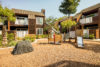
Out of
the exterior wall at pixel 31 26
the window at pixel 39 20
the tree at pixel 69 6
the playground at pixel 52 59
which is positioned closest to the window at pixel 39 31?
the exterior wall at pixel 31 26

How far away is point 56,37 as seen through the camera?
30.8 ft

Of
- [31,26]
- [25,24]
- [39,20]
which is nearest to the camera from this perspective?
[25,24]

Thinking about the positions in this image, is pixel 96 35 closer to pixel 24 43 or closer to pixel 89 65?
pixel 89 65

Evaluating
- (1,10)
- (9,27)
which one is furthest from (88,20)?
(9,27)

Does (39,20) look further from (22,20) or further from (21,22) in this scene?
(21,22)

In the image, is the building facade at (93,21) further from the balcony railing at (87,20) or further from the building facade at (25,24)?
the building facade at (25,24)

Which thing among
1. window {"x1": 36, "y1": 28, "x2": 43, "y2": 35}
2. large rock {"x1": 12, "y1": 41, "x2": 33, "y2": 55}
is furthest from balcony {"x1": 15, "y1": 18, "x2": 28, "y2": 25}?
large rock {"x1": 12, "y1": 41, "x2": 33, "y2": 55}

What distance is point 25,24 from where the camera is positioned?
20.5 meters

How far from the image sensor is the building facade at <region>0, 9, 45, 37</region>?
763 inches

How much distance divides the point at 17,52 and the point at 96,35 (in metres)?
16.3

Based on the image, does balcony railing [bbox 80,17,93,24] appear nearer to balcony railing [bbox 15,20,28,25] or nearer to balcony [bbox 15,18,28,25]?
balcony [bbox 15,18,28,25]

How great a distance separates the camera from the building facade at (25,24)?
63.5ft

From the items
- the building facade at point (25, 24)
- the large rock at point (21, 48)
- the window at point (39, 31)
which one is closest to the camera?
the large rock at point (21, 48)

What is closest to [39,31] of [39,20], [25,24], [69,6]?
[39,20]
